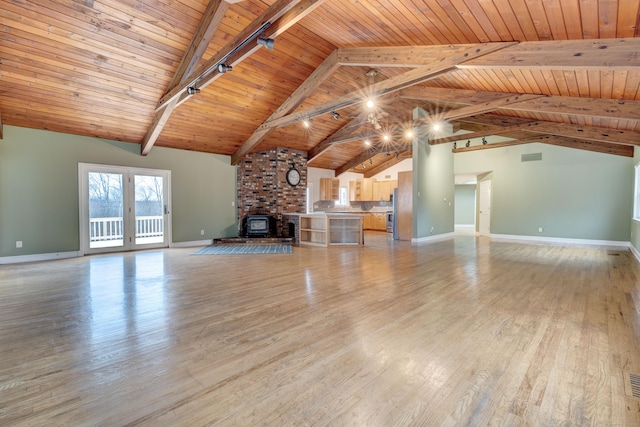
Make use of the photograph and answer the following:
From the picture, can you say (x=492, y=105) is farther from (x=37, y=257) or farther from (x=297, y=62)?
(x=37, y=257)

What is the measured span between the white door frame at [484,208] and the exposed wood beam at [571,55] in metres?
7.69

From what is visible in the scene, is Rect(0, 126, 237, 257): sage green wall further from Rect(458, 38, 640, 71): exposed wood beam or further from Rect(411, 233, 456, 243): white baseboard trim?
Rect(458, 38, 640, 71): exposed wood beam

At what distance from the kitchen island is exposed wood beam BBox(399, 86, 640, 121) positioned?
11.4 feet

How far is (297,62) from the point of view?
5.98m

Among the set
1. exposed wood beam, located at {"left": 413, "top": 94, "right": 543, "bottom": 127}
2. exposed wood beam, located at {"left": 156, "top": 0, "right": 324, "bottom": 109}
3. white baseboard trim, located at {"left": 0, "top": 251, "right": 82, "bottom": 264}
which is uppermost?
exposed wood beam, located at {"left": 156, "top": 0, "right": 324, "bottom": 109}

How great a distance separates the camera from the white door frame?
1023 centimetres

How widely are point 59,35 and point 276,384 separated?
561 centimetres

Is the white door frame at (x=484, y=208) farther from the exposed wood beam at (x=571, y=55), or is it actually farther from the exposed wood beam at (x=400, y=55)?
the exposed wood beam at (x=571, y=55)

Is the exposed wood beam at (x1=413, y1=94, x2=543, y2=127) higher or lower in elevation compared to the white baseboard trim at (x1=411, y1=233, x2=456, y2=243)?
higher

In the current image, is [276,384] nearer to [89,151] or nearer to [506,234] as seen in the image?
[89,151]

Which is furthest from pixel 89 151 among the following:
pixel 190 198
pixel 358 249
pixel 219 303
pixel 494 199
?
pixel 494 199

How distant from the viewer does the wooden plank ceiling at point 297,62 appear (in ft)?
10.3

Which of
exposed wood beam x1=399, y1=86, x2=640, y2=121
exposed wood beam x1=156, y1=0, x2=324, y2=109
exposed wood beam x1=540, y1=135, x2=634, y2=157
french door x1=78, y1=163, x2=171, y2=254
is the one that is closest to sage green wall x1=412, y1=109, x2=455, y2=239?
exposed wood beam x1=399, y1=86, x2=640, y2=121

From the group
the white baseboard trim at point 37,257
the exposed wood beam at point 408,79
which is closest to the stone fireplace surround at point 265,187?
the exposed wood beam at point 408,79
